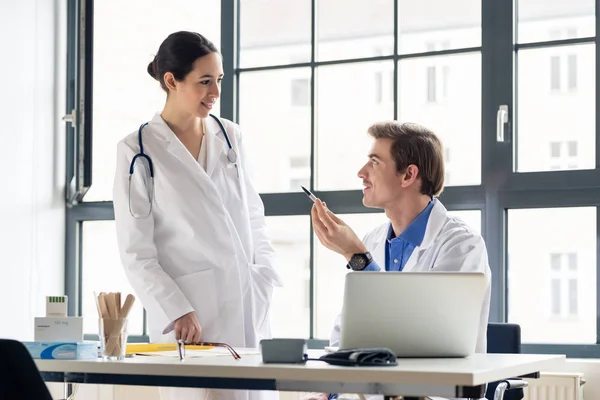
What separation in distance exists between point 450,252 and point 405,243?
0.73 feet

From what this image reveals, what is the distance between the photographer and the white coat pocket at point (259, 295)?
2.75 metres

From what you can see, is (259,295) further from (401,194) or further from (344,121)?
(344,121)

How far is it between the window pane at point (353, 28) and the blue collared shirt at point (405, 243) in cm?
153

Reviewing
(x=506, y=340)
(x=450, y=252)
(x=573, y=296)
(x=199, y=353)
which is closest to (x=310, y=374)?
(x=199, y=353)

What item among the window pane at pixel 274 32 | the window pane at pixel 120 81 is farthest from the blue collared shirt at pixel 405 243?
the window pane at pixel 120 81

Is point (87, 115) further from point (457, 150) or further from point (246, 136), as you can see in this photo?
point (457, 150)

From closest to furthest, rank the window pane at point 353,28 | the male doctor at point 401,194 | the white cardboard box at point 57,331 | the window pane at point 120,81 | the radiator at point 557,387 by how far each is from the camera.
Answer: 1. the white cardboard box at point 57,331
2. the male doctor at point 401,194
3. the radiator at point 557,387
4. the window pane at point 353,28
5. the window pane at point 120,81

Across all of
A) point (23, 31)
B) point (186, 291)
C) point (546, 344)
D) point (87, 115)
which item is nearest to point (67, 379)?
point (186, 291)

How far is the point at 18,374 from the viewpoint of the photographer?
1.54 meters

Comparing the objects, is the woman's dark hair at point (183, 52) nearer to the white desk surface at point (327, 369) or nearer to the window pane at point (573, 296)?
the white desk surface at point (327, 369)

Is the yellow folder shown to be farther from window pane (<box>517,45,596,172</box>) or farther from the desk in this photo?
window pane (<box>517,45,596,172</box>)

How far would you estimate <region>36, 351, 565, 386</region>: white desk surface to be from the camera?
1.46 metres

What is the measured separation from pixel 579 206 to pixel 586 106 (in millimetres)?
379

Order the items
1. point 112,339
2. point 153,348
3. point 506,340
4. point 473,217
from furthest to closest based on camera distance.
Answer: point 473,217, point 506,340, point 153,348, point 112,339
